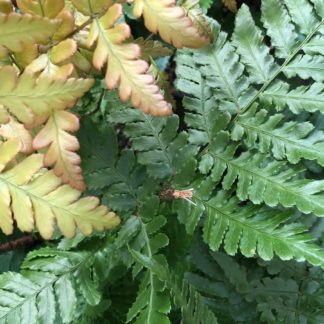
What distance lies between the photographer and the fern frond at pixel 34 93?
1027mm

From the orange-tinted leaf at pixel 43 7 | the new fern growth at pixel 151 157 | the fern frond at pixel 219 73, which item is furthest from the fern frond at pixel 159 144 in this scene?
the orange-tinted leaf at pixel 43 7

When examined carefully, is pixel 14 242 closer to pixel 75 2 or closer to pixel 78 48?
pixel 78 48

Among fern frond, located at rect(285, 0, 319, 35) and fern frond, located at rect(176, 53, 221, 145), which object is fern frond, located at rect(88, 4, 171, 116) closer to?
fern frond, located at rect(176, 53, 221, 145)

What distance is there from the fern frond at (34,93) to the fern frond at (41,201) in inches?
3.3

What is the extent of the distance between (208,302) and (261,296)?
6.2 inches

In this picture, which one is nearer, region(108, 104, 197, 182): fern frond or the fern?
the fern

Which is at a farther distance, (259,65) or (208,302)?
(208,302)

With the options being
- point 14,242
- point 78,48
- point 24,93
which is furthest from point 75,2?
point 14,242

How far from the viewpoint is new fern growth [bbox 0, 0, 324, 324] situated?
104 centimetres

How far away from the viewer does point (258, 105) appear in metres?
1.38

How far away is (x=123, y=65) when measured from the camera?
102 centimetres

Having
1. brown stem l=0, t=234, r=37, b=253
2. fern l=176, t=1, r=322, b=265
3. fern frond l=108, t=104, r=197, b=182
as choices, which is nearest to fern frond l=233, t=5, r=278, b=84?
fern l=176, t=1, r=322, b=265

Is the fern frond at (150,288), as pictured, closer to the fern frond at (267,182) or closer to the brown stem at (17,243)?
the fern frond at (267,182)

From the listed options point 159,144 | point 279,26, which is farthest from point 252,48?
point 159,144
